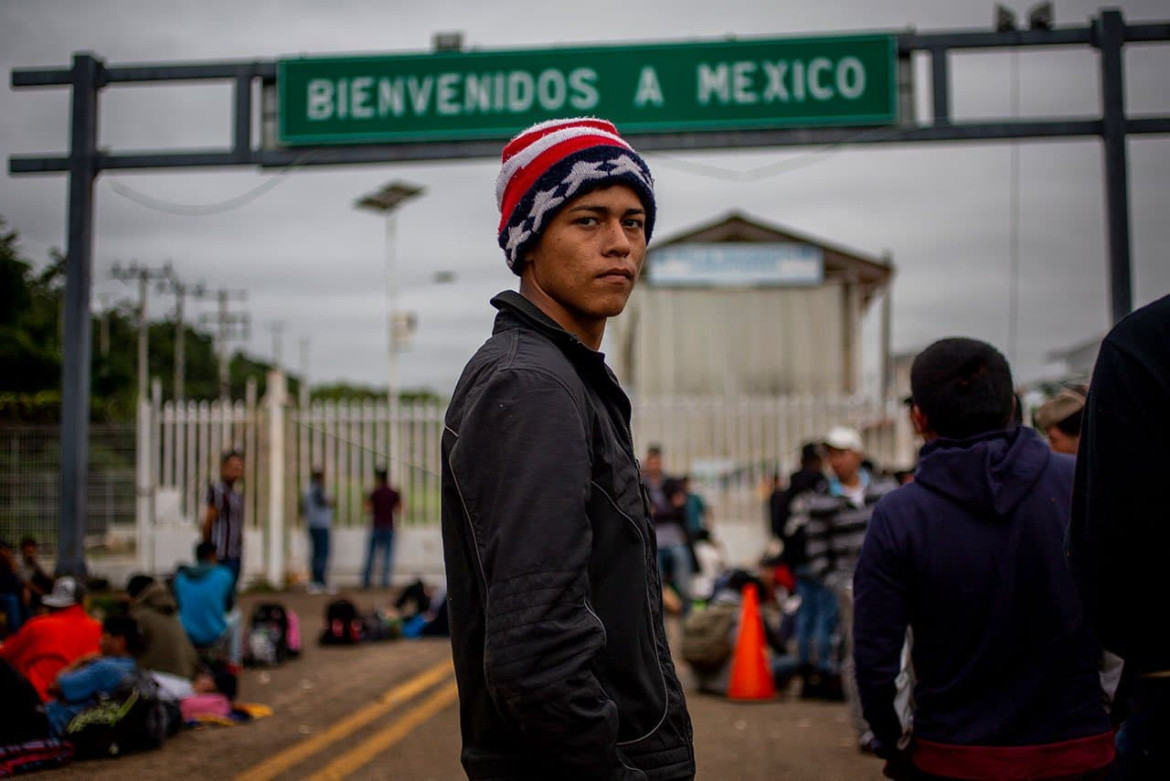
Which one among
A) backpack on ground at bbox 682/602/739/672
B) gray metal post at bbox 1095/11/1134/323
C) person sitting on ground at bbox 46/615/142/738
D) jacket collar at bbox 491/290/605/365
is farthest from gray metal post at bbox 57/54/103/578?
jacket collar at bbox 491/290/605/365

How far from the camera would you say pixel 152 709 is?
24.4ft

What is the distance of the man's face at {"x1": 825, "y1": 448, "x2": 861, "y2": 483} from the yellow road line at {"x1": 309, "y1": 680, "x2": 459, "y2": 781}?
10.6ft

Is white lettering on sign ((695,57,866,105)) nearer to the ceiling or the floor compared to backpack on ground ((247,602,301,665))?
nearer to the ceiling

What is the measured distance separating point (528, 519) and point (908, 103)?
9.57 metres

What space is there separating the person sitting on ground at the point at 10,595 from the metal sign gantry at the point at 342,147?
60 cm

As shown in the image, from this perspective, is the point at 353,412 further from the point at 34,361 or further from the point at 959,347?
the point at 959,347

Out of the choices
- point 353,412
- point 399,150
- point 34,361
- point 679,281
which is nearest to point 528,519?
point 399,150

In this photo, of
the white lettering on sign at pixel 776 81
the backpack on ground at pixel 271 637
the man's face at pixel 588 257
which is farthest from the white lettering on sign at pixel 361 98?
the man's face at pixel 588 257

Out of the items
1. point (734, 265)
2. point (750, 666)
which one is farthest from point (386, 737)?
point (734, 265)

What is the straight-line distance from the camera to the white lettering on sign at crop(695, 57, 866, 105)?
1034cm

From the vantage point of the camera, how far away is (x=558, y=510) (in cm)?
179

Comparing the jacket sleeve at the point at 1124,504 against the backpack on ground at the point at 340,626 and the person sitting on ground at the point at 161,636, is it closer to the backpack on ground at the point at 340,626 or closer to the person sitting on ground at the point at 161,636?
the person sitting on ground at the point at 161,636

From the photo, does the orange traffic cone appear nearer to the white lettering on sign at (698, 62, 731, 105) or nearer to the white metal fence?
the white lettering on sign at (698, 62, 731, 105)

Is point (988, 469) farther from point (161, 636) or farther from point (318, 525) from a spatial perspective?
point (318, 525)
